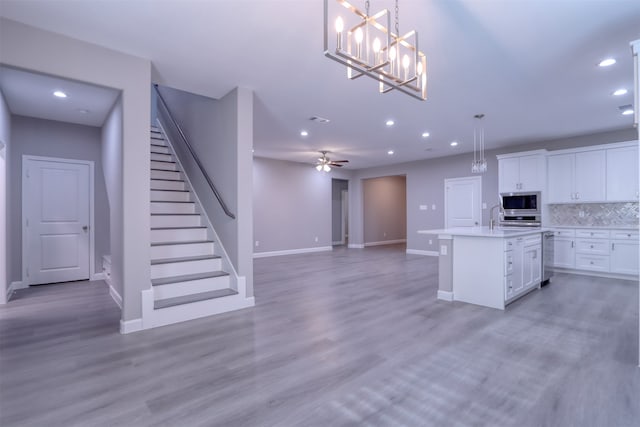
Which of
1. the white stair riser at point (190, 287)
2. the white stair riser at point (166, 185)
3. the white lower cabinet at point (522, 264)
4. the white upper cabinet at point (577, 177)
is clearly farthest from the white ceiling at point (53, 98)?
the white upper cabinet at point (577, 177)

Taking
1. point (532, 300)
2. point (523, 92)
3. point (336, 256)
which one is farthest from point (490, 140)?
point (336, 256)

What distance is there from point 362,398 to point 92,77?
3591 mm

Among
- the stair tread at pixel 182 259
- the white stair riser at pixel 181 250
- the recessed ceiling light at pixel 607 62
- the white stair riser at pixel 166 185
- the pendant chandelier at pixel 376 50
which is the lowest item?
the stair tread at pixel 182 259

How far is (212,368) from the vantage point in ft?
7.81

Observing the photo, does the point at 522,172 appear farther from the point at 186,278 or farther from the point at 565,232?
the point at 186,278

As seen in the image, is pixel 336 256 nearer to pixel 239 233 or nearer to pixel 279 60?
pixel 239 233

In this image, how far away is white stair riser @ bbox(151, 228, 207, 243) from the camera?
416 cm

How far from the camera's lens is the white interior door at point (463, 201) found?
7887 millimetres

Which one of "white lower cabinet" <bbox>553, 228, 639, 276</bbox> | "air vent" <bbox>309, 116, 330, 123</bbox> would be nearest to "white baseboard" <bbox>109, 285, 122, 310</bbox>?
"air vent" <bbox>309, 116, 330, 123</bbox>

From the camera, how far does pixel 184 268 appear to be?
3.90 meters

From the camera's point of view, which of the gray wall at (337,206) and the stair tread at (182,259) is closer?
the stair tread at (182,259)

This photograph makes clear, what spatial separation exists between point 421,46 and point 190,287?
3576 millimetres

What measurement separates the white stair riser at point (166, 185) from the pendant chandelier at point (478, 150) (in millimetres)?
4907

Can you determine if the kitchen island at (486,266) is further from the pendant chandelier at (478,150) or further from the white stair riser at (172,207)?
the white stair riser at (172,207)
